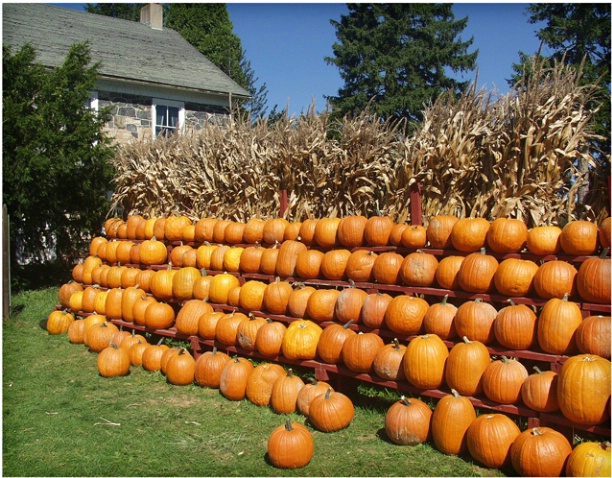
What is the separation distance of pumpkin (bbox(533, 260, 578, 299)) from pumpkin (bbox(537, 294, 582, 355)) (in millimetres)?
154

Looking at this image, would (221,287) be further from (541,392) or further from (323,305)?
(541,392)

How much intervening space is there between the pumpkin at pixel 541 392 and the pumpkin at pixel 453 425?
0.42m

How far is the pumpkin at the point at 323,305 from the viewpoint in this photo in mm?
5852

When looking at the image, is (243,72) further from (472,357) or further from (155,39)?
(472,357)

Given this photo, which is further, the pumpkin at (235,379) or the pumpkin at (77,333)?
the pumpkin at (77,333)

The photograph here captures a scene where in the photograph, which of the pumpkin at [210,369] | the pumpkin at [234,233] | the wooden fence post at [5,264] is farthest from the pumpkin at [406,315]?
the wooden fence post at [5,264]

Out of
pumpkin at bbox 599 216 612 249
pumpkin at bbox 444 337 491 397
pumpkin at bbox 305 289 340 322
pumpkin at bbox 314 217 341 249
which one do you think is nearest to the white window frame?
pumpkin at bbox 314 217 341 249

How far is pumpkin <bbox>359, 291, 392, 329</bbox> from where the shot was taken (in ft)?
17.7

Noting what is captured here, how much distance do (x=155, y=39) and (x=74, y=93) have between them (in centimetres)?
956

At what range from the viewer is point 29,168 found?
10.0m

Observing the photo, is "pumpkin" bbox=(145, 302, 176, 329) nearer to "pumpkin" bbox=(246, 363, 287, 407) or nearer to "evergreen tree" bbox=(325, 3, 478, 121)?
"pumpkin" bbox=(246, 363, 287, 407)

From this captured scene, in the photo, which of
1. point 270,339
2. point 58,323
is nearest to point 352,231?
point 270,339

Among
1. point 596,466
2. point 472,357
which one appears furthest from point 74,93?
point 596,466

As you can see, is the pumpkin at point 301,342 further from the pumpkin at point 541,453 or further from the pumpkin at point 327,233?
the pumpkin at point 541,453
